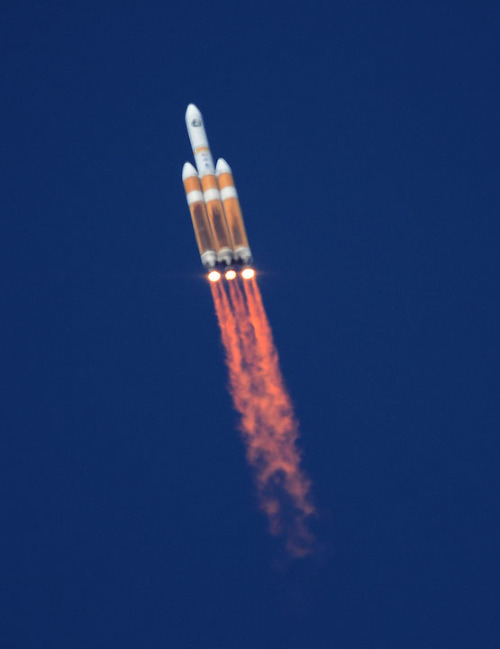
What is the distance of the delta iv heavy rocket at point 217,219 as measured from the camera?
114 feet

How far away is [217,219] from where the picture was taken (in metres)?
35.2

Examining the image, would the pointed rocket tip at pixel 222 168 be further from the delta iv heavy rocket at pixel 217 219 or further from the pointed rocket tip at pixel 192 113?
the pointed rocket tip at pixel 192 113

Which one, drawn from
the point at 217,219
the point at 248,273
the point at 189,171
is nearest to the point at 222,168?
the point at 189,171

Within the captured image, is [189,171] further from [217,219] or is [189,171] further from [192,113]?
[192,113]

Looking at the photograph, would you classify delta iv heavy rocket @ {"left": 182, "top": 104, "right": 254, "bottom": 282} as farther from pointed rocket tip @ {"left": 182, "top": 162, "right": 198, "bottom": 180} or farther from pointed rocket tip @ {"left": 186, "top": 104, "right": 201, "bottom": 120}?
pointed rocket tip @ {"left": 186, "top": 104, "right": 201, "bottom": 120}

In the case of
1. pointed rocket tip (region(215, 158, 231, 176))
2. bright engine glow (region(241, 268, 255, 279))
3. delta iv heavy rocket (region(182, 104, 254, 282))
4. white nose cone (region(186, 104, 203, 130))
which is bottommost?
bright engine glow (region(241, 268, 255, 279))

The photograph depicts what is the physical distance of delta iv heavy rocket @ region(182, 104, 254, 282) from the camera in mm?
34750

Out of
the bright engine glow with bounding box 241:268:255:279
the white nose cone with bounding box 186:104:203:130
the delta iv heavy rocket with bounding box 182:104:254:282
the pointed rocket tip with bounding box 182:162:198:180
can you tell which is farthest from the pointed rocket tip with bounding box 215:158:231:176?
the bright engine glow with bounding box 241:268:255:279

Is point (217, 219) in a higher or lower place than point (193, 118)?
lower

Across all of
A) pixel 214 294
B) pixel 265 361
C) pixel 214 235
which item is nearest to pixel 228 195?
pixel 214 235

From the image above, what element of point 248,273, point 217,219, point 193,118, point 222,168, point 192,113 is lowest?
point 248,273

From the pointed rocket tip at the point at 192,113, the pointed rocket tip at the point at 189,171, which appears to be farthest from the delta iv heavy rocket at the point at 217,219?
the pointed rocket tip at the point at 192,113

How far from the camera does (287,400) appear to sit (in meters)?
39.4

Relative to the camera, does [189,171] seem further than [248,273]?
Yes
